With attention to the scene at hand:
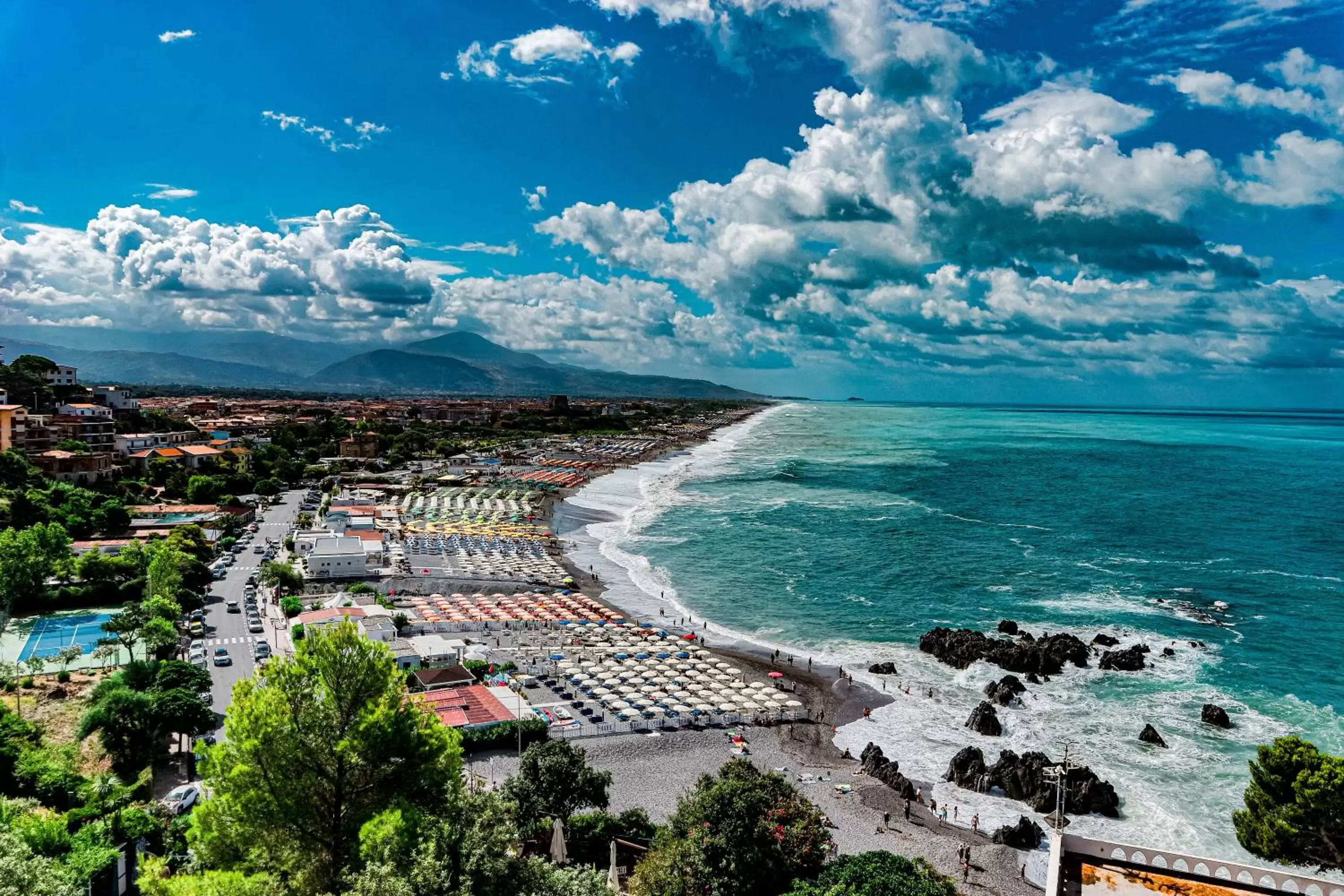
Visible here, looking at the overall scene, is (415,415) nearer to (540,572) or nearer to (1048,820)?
(540,572)

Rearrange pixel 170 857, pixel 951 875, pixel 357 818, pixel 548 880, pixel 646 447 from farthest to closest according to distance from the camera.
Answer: pixel 646 447 → pixel 951 875 → pixel 170 857 → pixel 357 818 → pixel 548 880

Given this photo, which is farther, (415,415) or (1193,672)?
(415,415)

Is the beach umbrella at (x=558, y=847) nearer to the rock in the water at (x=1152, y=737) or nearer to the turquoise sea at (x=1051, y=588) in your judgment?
the turquoise sea at (x=1051, y=588)

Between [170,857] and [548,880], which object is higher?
[548,880]

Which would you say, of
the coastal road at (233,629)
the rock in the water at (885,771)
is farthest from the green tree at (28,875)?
the rock in the water at (885,771)

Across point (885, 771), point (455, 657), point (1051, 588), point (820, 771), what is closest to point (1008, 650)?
point (885, 771)

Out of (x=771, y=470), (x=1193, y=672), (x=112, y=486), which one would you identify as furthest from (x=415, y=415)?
(x=1193, y=672)

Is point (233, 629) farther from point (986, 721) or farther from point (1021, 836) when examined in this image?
point (1021, 836)
